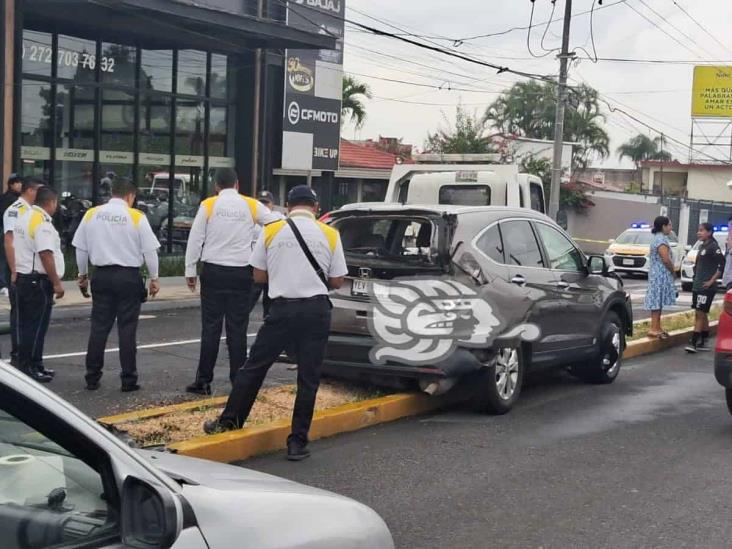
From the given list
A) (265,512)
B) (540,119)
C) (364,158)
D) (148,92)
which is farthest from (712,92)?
(265,512)

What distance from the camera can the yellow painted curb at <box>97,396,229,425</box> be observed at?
6.85 metres

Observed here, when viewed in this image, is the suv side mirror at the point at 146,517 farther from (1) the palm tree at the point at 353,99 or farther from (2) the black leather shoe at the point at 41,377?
(1) the palm tree at the point at 353,99

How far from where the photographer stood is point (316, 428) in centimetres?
724

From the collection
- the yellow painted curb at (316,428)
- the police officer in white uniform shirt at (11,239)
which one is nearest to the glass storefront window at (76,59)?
the police officer in white uniform shirt at (11,239)

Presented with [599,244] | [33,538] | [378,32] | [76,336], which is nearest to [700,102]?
[599,244]

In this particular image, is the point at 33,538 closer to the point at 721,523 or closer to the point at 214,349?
the point at 721,523

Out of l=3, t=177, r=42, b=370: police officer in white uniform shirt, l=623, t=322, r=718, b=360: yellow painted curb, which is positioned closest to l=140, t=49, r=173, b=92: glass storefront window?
l=623, t=322, r=718, b=360: yellow painted curb

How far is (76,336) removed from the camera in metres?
11.9

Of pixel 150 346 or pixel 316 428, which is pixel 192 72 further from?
pixel 316 428

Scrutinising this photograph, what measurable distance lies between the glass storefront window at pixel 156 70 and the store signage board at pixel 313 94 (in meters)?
3.16

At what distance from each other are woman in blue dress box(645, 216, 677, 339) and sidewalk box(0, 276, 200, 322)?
7058 mm

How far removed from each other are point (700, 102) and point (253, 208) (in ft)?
174

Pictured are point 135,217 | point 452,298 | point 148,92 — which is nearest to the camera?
point 452,298

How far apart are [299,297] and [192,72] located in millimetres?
16346
